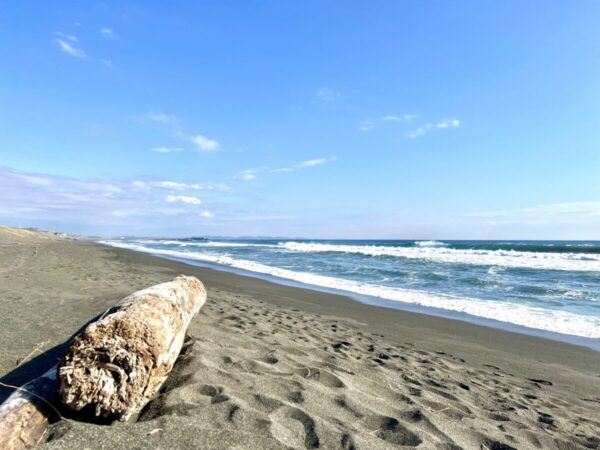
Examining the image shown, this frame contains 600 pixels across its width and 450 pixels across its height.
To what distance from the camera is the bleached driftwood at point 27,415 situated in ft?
6.86

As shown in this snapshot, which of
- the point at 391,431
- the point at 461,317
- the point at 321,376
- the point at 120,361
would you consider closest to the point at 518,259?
the point at 461,317

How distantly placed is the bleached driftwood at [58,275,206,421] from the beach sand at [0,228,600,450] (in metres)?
0.14

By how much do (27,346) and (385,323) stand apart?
5629 mm

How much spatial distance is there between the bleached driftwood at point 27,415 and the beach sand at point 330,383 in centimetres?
10

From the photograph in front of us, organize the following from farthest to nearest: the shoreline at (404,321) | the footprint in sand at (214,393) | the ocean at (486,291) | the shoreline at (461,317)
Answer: the ocean at (486,291) < the shoreline at (461,317) < the shoreline at (404,321) < the footprint in sand at (214,393)

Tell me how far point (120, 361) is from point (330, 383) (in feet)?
6.30

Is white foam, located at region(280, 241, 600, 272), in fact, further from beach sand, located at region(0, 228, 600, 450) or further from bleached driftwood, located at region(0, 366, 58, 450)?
bleached driftwood, located at region(0, 366, 58, 450)

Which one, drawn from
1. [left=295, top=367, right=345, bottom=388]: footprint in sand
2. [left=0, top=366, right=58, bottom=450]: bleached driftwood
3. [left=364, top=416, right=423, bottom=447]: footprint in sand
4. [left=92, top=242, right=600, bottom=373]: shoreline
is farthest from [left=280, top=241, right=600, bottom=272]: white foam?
[left=0, top=366, right=58, bottom=450]: bleached driftwood

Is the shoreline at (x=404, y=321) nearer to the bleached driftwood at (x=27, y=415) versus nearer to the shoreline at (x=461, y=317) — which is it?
the shoreline at (x=461, y=317)

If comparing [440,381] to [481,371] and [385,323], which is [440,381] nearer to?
[481,371]

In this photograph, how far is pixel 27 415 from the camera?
2.20 metres

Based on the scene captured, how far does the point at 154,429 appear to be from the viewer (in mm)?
2320

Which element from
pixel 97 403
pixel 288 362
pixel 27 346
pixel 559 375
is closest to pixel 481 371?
pixel 559 375

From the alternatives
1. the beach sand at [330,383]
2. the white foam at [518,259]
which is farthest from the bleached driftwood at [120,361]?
the white foam at [518,259]
